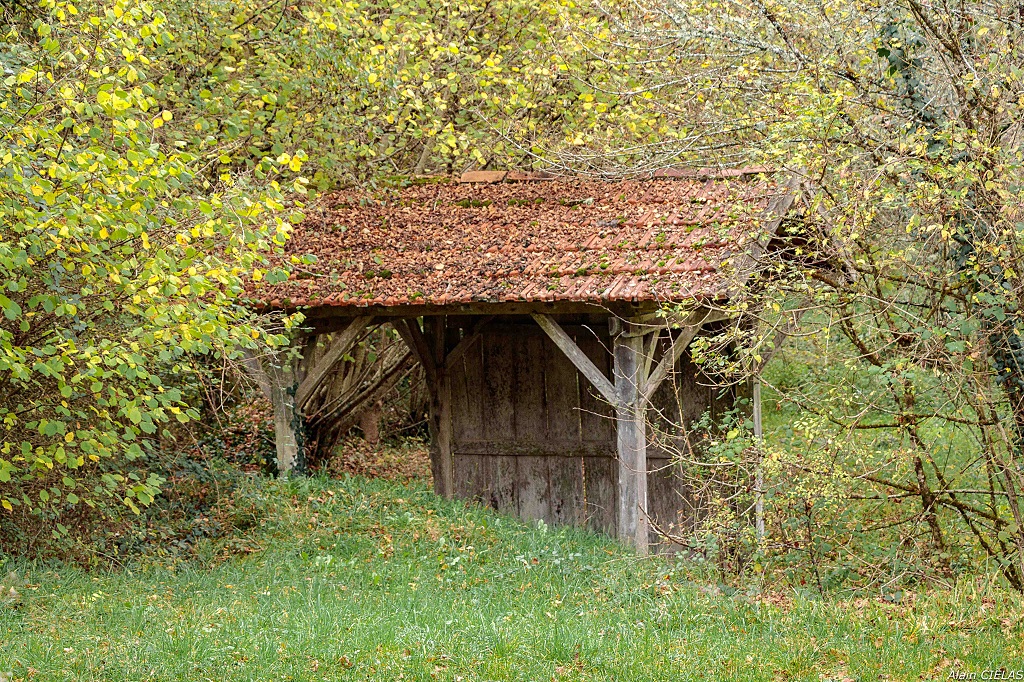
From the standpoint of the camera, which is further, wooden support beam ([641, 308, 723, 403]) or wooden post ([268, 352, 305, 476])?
wooden post ([268, 352, 305, 476])

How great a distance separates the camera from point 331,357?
926 centimetres

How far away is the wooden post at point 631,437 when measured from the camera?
8.16m

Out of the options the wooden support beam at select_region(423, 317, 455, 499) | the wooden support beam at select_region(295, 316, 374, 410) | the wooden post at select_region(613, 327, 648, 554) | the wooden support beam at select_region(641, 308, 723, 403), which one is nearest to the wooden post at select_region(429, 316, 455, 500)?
the wooden support beam at select_region(423, 317, 455, 499)

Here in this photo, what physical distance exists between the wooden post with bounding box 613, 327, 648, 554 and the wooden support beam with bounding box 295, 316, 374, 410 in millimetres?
2275

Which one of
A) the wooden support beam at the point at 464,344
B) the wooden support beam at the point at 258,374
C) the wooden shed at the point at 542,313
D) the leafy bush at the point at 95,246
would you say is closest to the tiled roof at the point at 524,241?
the wooden shed at the point at 542,313

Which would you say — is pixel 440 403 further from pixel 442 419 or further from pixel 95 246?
pixel 95 246

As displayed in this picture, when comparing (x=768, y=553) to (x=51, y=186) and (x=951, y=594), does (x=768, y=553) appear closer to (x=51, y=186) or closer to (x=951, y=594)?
(x=951, y=594)

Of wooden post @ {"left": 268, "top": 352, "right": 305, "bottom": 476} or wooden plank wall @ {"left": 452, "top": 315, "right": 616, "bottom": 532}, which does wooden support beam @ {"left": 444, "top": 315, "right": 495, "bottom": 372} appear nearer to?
wooden plank wall @ {"left": 452, "top": 315, "right": 616, "bottom": 532}

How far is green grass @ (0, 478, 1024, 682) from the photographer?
5.04m

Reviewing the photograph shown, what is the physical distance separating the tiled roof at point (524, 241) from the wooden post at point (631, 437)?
2.15 feet

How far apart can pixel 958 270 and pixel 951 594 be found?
217cm

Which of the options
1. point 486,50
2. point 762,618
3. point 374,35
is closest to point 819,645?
point 762,618

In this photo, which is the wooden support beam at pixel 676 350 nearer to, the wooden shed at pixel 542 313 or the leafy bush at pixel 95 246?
the wooden shed at pixel 542 313

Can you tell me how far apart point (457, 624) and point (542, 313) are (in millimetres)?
3070
